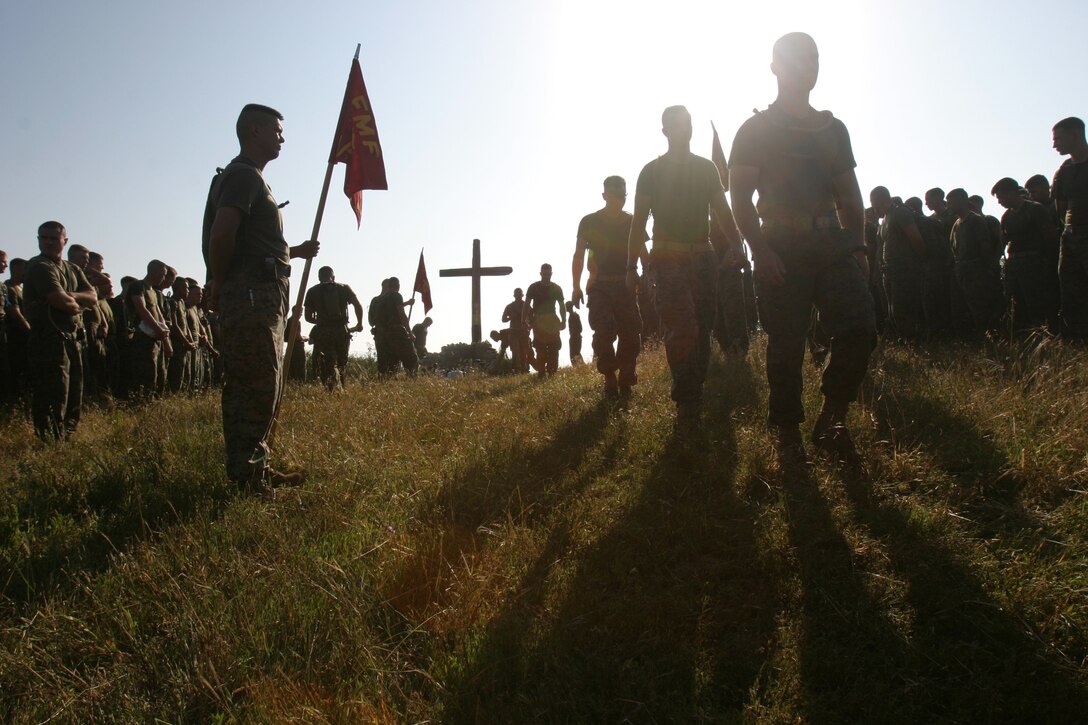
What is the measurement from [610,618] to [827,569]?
35.9 inches

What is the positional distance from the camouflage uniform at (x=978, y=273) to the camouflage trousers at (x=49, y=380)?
9.06 metres

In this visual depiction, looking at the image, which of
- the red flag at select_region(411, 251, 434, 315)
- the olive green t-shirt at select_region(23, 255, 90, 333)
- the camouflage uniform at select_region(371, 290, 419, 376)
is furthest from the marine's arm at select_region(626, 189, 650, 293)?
the red flag at select_region(411, 251, 434, 315)

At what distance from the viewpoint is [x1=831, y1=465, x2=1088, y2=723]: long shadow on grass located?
86.8 inches

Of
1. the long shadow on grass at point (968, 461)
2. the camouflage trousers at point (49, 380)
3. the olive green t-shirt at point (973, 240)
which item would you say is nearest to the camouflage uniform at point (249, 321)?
the camouflage trousers at point (49, 380)

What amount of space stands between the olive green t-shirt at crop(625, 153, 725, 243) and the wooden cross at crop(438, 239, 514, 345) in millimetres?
16066

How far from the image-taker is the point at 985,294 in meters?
8.35

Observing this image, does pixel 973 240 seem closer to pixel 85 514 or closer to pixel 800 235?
pixel 800 235

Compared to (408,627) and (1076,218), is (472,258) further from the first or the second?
(408,627)

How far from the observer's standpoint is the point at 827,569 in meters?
3.01

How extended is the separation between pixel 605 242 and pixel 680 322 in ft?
6.32

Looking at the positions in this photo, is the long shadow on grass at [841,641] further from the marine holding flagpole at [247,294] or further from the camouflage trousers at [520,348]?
the camouflage trousers at [520,348]

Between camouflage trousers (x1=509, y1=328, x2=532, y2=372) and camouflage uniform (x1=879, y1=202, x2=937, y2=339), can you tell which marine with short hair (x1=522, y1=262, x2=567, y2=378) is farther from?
camouflage uniform (x1=879, y1=202, x2=937, y2=339)

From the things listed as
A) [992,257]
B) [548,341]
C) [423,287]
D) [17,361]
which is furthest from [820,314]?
[423,287]

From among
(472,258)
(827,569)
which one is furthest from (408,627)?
(472,258)
